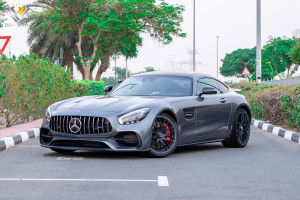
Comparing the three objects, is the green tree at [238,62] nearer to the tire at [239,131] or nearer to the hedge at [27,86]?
the hedge at [27,86]

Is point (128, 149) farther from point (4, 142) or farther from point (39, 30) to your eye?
point (39, 30)

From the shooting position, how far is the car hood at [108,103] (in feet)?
29.1

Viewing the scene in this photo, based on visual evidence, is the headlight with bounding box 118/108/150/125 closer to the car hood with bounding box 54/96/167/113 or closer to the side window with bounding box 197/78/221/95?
the car hood with bounding box 54/96/167/113

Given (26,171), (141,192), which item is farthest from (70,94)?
(141,192)

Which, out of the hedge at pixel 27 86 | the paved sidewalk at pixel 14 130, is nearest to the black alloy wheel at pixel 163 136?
the paved sidewalk at pixel 14 130

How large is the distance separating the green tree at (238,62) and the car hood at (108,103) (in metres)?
110

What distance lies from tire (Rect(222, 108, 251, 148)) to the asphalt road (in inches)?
13.0

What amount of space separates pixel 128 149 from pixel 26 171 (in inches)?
66.5

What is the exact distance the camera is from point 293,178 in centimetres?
729

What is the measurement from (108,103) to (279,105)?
8.18 metres

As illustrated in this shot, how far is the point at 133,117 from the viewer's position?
8.76 meters

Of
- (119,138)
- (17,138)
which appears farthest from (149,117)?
(17,138)

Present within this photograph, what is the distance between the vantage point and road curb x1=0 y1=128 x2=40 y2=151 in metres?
10.6

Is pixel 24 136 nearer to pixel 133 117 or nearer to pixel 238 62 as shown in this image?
pixel 133 117
